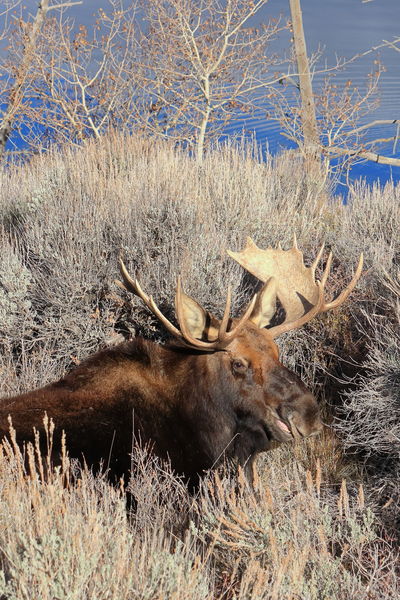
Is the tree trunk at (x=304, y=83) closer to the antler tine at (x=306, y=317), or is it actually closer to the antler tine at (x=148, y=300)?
the antler tine at (x=306, y=317)

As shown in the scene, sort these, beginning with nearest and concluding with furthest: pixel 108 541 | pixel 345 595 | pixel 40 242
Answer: pixel 108 541, pixel 345 595, pixel 40 242

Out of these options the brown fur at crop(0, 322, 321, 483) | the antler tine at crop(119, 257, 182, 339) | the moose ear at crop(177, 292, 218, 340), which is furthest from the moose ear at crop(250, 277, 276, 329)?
the antler tine at crop(119, 257, 182, 339)

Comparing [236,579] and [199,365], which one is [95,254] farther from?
[236,579]

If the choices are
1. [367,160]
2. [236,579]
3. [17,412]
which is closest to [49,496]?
[236,579]

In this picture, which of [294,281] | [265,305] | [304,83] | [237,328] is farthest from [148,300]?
[304,83]

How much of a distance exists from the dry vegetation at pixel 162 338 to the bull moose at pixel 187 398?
0.72ft

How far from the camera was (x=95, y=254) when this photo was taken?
6.57 meters

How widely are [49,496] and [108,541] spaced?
0.34 meters

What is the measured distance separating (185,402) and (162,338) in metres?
1.93

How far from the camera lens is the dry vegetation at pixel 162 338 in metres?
2.90

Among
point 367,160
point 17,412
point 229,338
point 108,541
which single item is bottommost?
point 108,541

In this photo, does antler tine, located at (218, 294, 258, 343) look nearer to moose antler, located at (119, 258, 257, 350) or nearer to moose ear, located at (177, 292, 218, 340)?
moose antler, located at (119, 258, 257, 350)

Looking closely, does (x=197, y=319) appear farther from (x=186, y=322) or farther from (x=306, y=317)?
(x=306, y=317)

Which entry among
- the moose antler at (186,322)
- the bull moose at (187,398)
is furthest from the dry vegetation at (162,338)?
the moose antler at (186,322)
